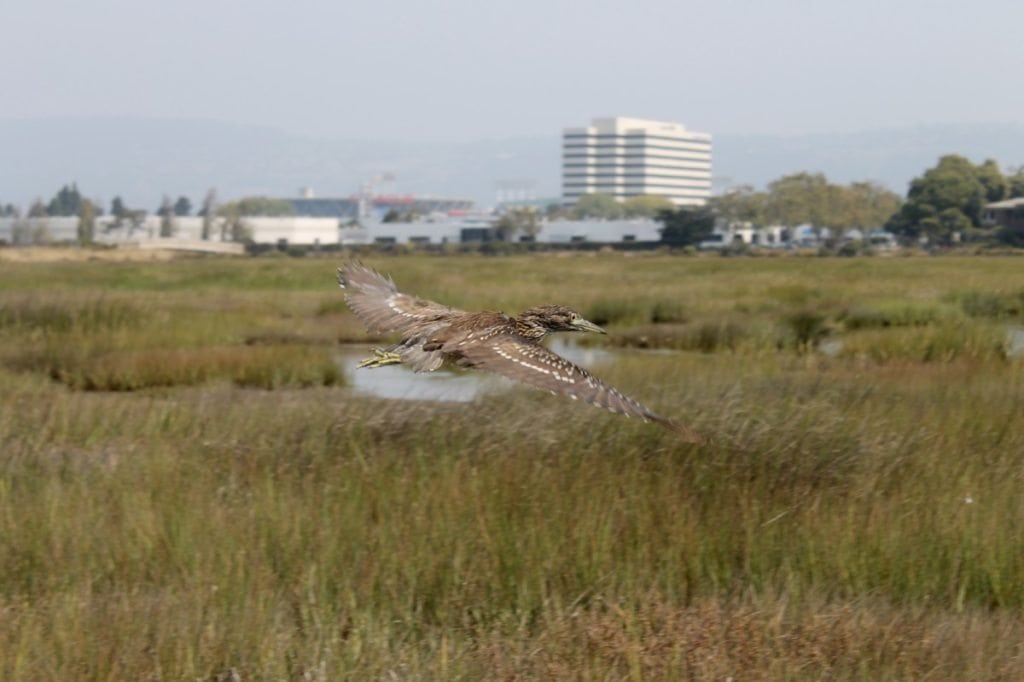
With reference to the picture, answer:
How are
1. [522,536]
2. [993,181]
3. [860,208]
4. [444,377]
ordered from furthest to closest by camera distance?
1. [860,208]
2. [993,181]
3. [444,377]
4. [522,536]

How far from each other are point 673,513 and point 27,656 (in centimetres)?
345

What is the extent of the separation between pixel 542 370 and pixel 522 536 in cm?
174

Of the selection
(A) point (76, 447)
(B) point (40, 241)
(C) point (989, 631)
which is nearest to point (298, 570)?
(C) point (989, 631)

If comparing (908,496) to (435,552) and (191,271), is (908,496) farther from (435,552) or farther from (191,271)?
(191,271)

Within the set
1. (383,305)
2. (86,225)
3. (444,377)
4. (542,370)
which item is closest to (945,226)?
(444,377)

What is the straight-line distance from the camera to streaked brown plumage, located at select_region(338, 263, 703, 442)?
610 cm

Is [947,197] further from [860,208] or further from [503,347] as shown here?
[503,347]

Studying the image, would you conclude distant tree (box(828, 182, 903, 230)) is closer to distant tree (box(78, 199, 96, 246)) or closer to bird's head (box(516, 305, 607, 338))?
distant tree (box(78, 199, 96, 246))

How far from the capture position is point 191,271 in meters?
53.8

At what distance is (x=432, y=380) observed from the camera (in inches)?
749

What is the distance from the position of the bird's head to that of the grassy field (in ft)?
4.07

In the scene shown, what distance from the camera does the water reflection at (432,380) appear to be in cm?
1554

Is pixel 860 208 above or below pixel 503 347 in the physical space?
above

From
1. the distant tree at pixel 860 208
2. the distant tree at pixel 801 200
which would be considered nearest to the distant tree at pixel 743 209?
the distant tree at pixel 801 200
